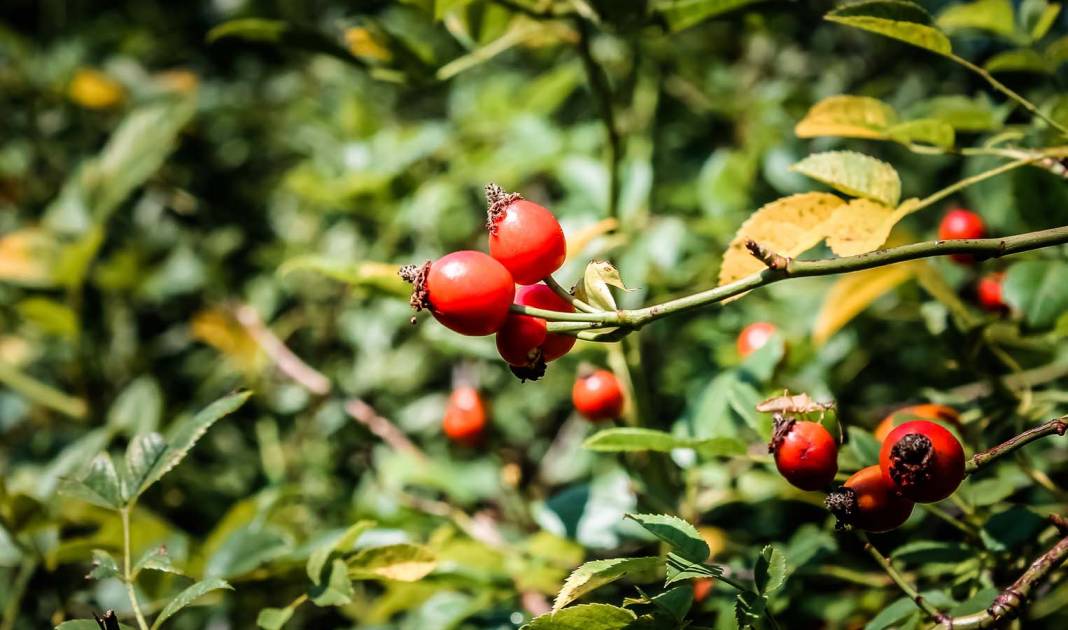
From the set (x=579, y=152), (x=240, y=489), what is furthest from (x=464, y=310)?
(x=240, y=489)

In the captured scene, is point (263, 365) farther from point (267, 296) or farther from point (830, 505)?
point (830, 505)

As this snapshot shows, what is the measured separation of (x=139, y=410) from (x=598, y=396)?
1.40 metres

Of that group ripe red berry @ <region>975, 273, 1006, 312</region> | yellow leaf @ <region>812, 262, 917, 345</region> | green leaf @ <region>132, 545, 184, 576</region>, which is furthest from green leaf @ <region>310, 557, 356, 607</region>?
ripe red berry @ <region>975, 273, 1006, 312</region>

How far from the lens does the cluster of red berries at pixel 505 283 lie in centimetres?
89

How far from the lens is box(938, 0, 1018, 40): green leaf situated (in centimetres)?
148

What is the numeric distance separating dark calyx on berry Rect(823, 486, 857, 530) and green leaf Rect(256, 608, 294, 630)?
31.4 inches

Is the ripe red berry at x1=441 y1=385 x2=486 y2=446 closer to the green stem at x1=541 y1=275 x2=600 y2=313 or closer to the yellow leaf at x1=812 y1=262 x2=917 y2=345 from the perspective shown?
the yellow leaf at x1=812 y1=262 x2=917 y2=345

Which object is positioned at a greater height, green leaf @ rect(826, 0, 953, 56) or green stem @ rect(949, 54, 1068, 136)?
green leaf @ rect(826, 0, 953, 56)

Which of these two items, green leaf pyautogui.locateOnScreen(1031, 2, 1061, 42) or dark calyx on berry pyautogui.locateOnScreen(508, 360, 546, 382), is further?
green leaf pyautogui.locateOnScreen(1031, 2, 1061, 42)

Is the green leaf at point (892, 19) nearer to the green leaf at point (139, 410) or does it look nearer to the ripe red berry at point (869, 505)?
the ripe red berry at point (869, 505)

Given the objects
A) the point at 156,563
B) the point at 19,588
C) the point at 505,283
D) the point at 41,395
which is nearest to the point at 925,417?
the point at 505,283

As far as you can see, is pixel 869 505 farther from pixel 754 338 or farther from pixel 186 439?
pixel 186 439

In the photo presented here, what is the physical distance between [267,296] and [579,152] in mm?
1161

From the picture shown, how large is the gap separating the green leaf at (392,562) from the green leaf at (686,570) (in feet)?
1.62
